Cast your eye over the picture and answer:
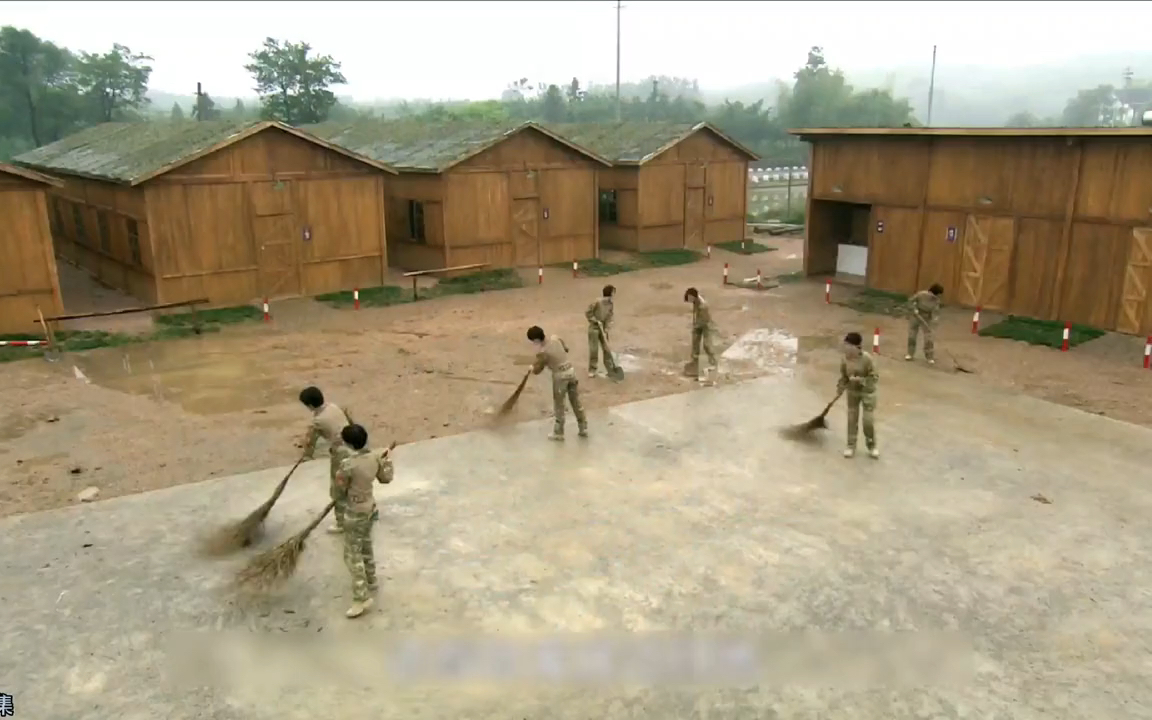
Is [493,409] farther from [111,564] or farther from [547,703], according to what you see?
[547,703]

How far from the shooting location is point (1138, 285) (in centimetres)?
1833

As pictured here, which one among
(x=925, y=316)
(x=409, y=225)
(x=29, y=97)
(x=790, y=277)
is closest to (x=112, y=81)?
(x=29, y=97)

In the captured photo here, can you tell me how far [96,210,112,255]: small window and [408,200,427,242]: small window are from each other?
8827mm

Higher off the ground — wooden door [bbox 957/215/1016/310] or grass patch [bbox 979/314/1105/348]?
wooden door [bbox 957/215/1016/310]

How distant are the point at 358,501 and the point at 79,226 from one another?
23.5 m

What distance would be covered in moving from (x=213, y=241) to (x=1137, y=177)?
2178 cm

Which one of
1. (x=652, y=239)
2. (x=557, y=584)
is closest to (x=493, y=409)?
(x=557, y=584)

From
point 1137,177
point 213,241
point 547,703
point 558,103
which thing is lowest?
point 547,703

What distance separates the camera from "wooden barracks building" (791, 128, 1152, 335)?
60.6 feet

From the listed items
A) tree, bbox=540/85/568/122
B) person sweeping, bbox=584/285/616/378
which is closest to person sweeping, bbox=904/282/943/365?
person sweeping, bbox=584/285/616/378

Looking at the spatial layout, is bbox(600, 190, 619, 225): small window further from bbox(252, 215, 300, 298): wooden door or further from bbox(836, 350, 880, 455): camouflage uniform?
bbox(836, 350, 880, 455): camouflage uniform

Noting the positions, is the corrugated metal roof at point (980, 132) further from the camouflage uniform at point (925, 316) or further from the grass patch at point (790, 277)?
the camouflage uniform at point (925, 316)

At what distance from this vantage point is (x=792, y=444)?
12680 mm

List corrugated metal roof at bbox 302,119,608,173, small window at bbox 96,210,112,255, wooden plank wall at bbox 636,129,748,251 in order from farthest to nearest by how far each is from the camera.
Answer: wooden plank wall at bbox 636,129,748,251
corrugated metal roof at bbox 302,119,608,173
small window at bbox 96,210,112,255
